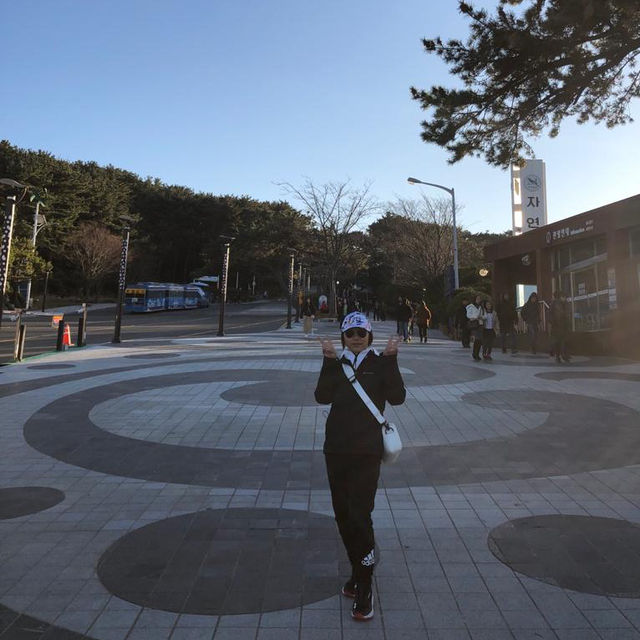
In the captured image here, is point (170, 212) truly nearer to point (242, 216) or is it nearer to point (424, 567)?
point (242, 216)

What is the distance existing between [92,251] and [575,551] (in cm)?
5548

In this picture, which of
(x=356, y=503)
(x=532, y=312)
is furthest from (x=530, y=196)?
(x=356, y=503)

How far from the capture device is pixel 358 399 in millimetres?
2877

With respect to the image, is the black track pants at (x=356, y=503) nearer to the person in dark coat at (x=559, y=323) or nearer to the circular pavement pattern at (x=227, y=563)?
the circular pavement pattern at (x=227, y=563)

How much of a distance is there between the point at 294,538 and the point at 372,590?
813 mm

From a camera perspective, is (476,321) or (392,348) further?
(476,321)

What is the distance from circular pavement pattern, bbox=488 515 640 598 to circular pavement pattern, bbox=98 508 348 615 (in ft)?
3.78

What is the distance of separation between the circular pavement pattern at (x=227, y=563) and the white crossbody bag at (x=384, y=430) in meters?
0.87

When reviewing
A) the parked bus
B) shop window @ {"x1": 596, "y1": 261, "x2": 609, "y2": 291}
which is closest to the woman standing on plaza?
shop window @ {"x1": 596, "y1": 261, "x2": 609, "y2": 291}

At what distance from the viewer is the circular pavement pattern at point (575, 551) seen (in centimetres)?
299

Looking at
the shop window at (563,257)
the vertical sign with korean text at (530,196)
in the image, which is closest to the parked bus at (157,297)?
the vertical sign with korean text at (530,196)

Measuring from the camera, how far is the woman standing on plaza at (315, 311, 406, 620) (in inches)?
108

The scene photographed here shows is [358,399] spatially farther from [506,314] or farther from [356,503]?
[506,314]

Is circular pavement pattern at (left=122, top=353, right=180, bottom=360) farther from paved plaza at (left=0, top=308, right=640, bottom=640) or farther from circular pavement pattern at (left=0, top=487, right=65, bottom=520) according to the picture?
circular pavement pattern at (left=0, top=487, right=65, bottom=520)
